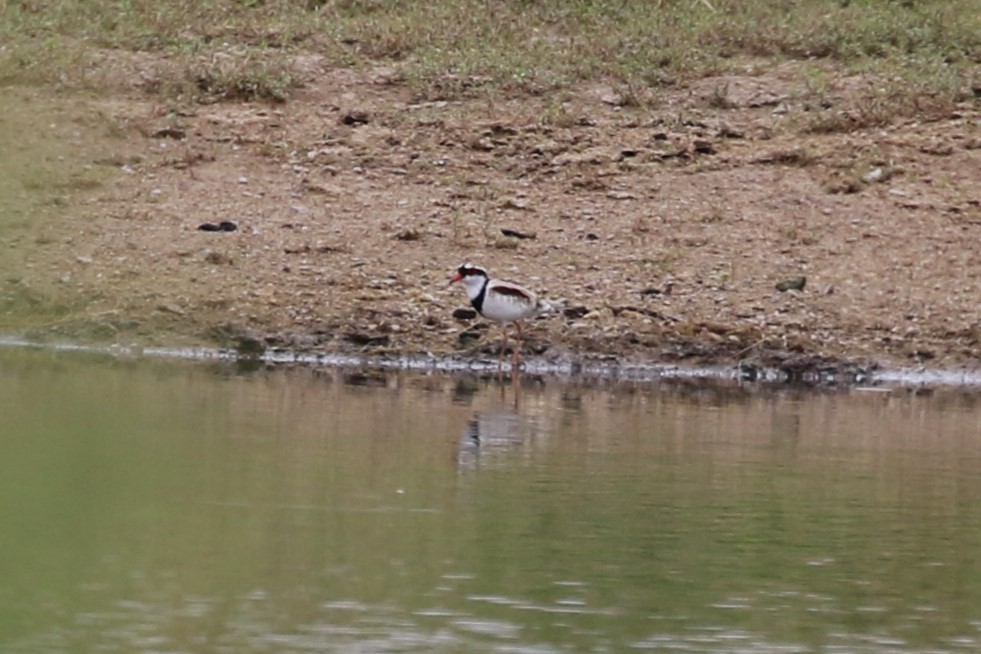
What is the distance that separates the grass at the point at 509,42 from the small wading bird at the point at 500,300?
4480 mm

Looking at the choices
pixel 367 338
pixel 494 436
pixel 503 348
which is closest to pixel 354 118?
pixel 367 338

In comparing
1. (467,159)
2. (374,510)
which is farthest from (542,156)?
(374,510)

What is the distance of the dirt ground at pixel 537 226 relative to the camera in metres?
17.7

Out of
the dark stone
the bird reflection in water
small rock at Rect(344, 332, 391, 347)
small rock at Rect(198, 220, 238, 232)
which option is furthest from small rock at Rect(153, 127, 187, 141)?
the bird reflection in water

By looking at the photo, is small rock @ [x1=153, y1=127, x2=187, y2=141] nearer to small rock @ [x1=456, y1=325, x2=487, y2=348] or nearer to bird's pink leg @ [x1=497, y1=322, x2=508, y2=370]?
small rock @ [x1=456, y1=325, x2=487, y2=348]

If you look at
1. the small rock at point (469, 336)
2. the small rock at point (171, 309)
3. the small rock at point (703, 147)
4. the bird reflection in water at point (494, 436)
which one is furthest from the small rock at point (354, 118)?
the bird reflection in water at point (494, 436)

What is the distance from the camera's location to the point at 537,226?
1920cm

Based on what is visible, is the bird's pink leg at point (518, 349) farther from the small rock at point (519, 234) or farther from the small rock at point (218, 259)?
the small rock at point (218, 259)

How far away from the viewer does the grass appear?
70.0ft

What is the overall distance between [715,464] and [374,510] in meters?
2.68

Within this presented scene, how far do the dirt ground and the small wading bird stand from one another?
1.13ft

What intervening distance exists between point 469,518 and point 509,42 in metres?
12.0

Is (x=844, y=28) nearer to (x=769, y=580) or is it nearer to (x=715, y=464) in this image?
(x=715, y=464)

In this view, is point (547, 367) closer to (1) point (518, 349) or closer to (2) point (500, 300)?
(1) point (518, 349)
